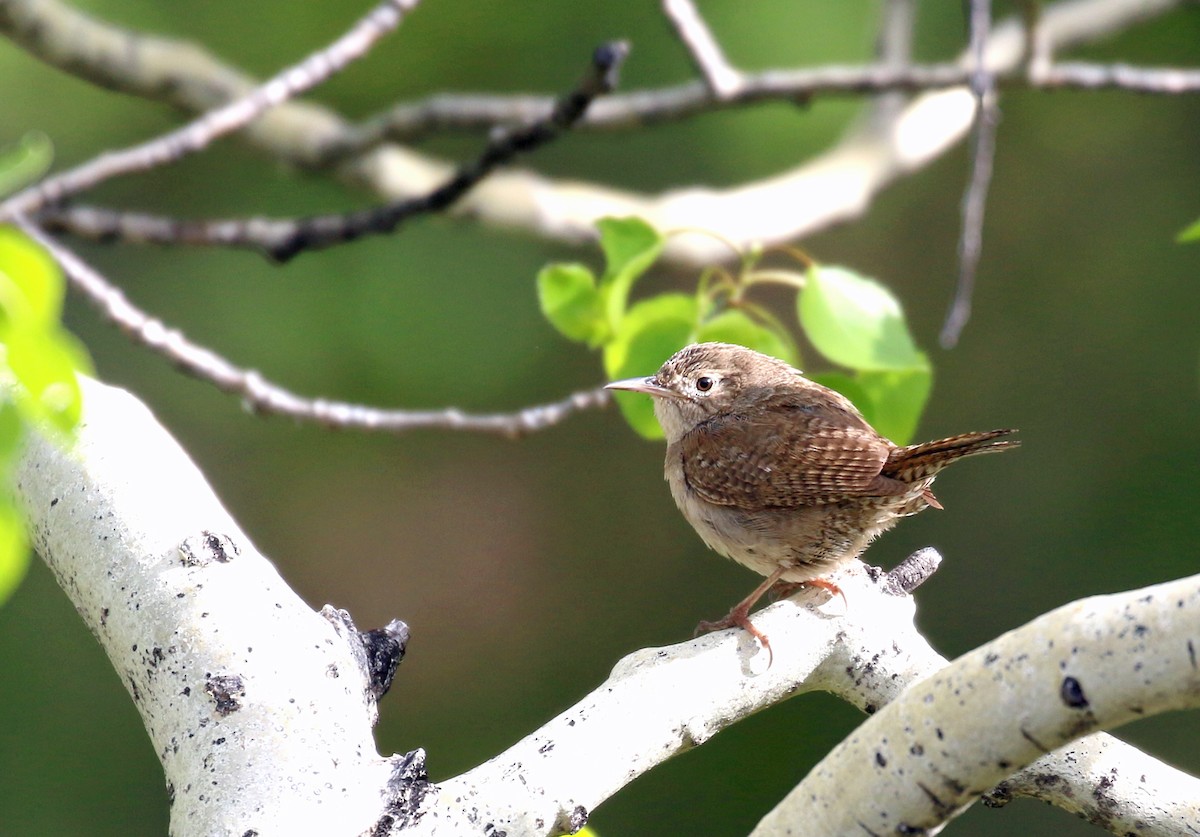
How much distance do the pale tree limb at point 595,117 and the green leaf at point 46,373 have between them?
8.62ft

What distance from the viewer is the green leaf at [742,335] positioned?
96.0 inches

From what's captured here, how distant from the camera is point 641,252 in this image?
243cm

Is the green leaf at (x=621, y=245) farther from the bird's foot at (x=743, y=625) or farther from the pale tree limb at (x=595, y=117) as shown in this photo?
the pale tree limb at (x=595, y=117)

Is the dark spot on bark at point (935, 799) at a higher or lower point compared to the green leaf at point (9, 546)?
lower

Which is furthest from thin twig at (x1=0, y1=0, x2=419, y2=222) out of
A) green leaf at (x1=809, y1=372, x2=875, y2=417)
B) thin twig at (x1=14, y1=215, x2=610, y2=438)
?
green leaf at (x1=809, y1=372, x2=875, y2=417)

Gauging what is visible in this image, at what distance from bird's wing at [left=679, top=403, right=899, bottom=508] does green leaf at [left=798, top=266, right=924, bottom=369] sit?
13.9 inches

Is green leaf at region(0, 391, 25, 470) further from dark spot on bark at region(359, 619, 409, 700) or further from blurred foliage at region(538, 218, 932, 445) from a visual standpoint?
blurred foliage at region(538, 218, 932, 445)

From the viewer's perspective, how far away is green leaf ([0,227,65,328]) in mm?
829

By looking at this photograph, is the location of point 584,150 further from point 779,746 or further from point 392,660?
point 392,660

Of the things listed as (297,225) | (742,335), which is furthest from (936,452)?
(297,225)

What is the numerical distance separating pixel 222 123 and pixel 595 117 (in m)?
1.24

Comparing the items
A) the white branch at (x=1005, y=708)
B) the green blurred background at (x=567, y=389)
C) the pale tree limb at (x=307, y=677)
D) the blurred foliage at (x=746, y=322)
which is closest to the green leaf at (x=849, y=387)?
the blurred foliage at (x=746, y=322)

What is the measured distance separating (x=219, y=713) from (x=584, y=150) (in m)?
4.30

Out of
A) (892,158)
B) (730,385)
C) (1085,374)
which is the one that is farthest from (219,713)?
(1085,374)
